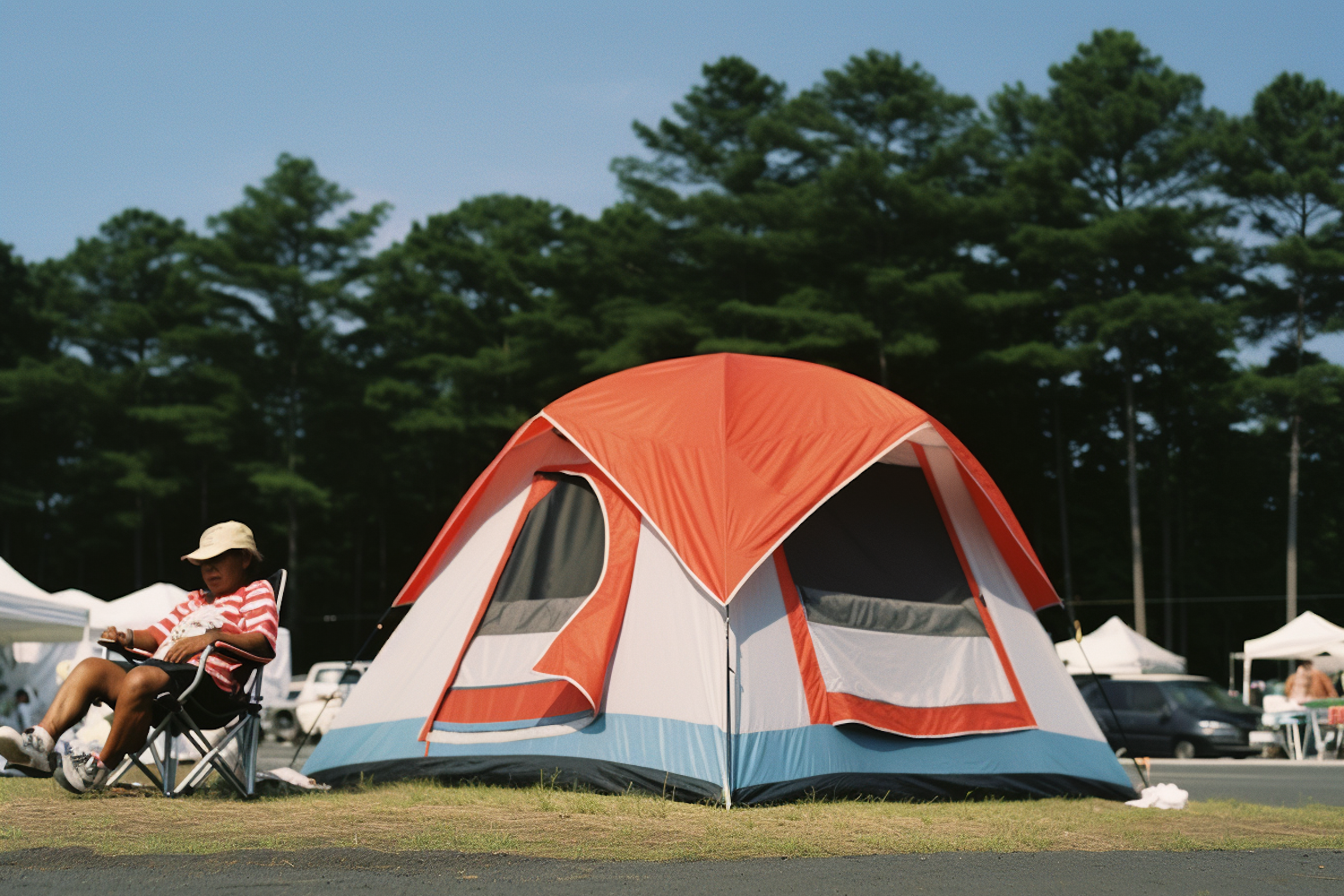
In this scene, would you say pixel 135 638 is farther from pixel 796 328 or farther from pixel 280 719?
pixel 796 328

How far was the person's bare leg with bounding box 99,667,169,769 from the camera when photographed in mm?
6121

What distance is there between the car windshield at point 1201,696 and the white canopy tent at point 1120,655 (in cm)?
512

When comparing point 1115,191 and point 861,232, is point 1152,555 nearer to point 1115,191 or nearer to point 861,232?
point 1115,191

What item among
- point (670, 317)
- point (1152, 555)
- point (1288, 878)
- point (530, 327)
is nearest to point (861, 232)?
point (670, 317)

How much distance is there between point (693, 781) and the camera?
7.06 m

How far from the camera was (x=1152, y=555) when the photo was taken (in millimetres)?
40406

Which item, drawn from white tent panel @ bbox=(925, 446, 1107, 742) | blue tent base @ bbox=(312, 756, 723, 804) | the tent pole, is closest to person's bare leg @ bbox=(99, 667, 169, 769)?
blue tent base @ bbox=(312, 756, 723, 804)

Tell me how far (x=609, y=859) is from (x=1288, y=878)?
104 inches

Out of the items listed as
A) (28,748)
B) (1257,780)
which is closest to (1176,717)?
(1257,780)

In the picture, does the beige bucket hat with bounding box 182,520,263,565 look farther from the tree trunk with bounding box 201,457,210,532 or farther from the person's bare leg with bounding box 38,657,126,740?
the tree trunk with bounding box 201,457,210,532

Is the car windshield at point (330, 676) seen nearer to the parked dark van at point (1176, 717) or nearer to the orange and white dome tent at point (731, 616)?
the parked dark van at point (1176, 717)

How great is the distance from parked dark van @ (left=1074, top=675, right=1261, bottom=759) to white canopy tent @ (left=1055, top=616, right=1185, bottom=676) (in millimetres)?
5082

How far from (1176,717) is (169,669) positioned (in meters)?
16.0

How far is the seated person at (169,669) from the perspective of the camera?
6.11 metres
